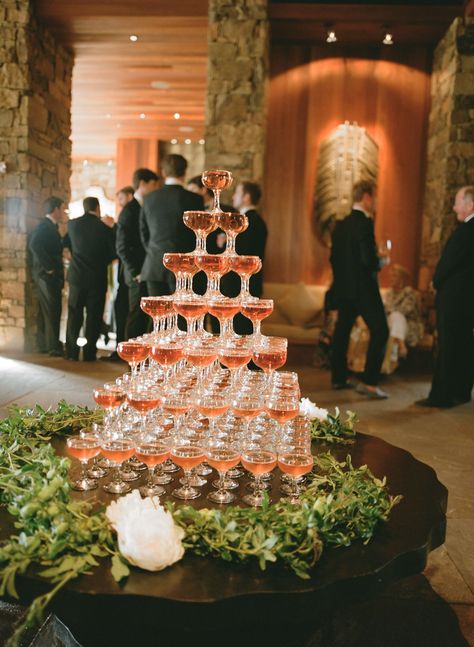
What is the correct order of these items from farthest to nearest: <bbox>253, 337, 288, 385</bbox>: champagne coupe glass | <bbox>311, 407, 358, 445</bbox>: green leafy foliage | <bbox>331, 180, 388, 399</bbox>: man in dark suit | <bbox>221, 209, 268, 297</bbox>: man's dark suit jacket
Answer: <bbox>331, 180, 388, 399</bbox>: man in dark suit → <bbox>221, 209, 268, 297</bbox>: man's dark suit jacket → <bbox>311, 407, 358, 445</bbox>: green leafy foliage → <bbox>253, 337, 288, 385</bbox>: champagne coupe glass

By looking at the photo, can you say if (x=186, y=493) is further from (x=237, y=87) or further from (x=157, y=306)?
(x=237, y=87)

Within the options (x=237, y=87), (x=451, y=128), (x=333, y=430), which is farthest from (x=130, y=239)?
(x=333, y=430)

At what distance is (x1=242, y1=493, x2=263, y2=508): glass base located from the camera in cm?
155

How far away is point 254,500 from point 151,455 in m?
0.29

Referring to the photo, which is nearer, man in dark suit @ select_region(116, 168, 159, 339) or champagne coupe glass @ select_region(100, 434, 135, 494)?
champagne coupe glass @ select_region(100, 434, 135, 494)

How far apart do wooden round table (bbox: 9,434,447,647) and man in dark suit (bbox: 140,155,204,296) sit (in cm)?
321

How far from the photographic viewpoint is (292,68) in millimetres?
6770

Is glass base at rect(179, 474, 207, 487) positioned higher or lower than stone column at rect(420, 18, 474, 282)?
lower

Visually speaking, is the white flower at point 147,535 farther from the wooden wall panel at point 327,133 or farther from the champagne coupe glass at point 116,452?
the wooden wall panel at point 327,133

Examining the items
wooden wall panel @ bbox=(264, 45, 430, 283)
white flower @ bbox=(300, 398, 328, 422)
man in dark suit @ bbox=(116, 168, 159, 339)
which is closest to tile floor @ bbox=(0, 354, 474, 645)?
man in dark suit @ bbox=(116, 168, 159, 339)

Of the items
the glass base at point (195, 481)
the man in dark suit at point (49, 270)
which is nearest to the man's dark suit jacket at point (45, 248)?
the man in dark suit at point (49, 270)

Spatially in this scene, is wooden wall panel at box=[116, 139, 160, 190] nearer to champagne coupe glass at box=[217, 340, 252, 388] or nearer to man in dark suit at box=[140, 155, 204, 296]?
man in dark suit at box=[140, 155, 204, 296]

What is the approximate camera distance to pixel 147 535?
1.19m

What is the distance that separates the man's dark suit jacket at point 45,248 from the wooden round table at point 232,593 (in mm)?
5135
